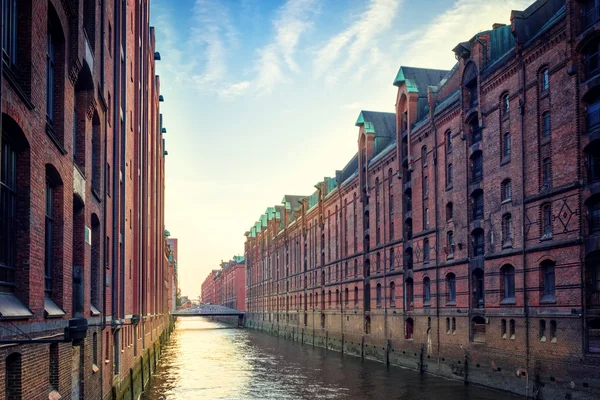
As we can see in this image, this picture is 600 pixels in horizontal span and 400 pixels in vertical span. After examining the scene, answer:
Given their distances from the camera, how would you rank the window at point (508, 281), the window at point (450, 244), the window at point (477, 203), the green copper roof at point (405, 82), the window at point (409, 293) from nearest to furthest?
the window at point (508, 281) < the window at point (477, 203) < the window at point (450, 244) < the window at point (409, 293) < the green copper roof at point (405, 82)

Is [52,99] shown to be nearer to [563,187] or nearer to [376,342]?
[563,187]

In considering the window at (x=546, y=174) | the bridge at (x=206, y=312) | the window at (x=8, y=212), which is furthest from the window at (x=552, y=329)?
the bridge at (x=206, y=312)

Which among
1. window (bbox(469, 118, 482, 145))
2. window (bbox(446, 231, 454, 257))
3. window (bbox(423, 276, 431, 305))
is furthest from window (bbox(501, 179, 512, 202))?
window (bbox(423, 276, 431, 305))

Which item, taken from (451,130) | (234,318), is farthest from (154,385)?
(234,318)

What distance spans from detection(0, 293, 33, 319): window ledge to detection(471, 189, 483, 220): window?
2353 cm

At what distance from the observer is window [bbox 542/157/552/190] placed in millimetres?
23612

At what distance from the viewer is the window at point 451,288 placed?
31822mm

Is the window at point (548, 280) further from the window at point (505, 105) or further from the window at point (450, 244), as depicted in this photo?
the window at point (450, 244)

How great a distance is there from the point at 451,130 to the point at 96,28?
19998mm

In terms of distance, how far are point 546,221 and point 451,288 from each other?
916cm

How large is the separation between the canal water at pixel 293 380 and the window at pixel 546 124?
33.5ft

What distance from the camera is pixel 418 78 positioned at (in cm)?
4131

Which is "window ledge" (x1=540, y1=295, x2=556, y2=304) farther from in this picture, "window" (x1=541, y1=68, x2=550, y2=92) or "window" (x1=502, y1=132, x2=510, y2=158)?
"window" (x1=541, y1=68, x2=550, y2=92)

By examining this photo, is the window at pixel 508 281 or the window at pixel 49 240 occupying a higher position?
the window at pixel 49 240
